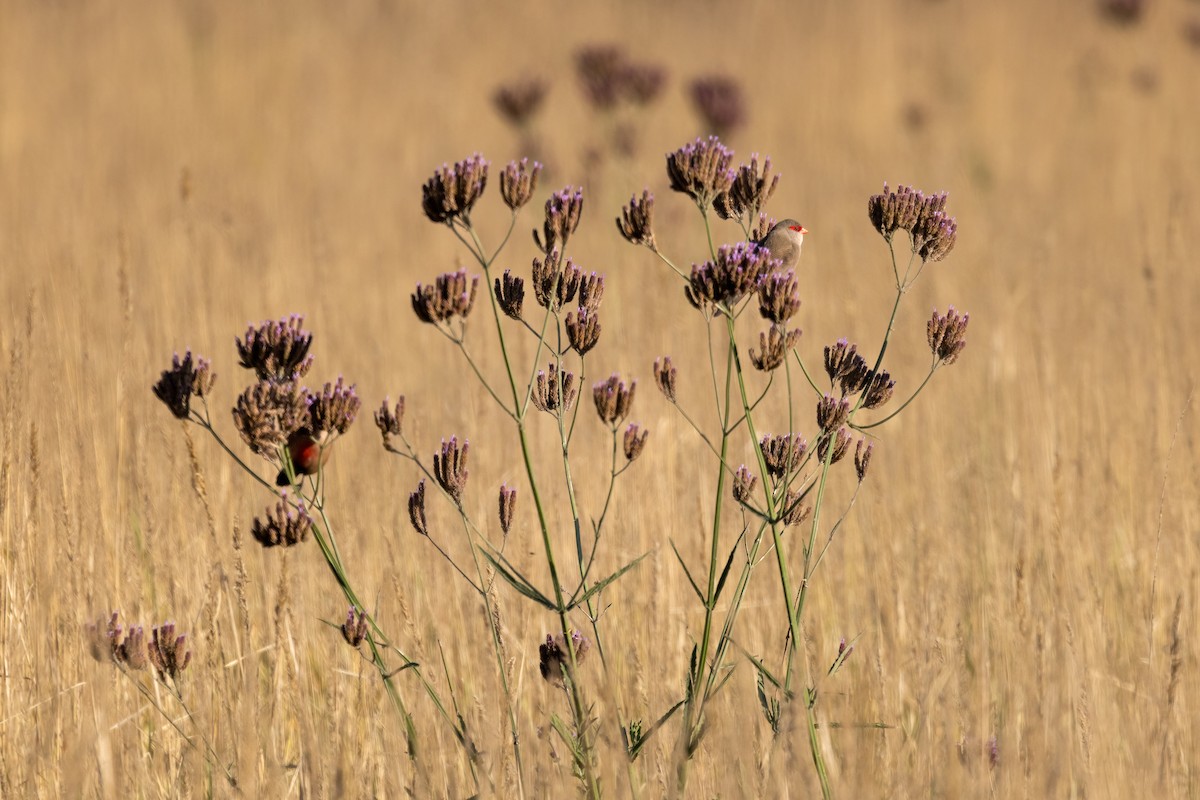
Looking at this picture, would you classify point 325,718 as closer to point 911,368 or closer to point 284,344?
point 284,344

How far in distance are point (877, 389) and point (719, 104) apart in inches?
192

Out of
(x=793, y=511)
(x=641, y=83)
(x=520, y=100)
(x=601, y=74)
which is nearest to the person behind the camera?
(x=793, y=511)

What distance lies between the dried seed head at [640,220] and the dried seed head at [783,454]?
1.50ft

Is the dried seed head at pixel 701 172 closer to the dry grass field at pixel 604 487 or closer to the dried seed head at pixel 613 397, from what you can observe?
the dried seed head at pixel 613 397

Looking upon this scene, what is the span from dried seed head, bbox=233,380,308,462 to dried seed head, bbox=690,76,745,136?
5193 millimetres

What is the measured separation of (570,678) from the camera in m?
2.40

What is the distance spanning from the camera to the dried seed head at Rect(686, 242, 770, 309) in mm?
2207

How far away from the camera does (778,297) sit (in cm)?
224

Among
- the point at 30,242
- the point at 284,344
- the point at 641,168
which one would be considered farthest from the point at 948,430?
the point at 641,168

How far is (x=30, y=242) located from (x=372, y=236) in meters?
2.64

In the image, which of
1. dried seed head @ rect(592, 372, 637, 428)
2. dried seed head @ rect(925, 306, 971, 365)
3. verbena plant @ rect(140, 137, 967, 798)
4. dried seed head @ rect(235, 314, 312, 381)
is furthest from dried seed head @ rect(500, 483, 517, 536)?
dried seed head @ rect(925, 306, 971, 365)

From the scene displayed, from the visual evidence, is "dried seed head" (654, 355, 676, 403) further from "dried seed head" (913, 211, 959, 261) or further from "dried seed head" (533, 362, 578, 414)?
"dried seed head" (913, 211, 959, 261)

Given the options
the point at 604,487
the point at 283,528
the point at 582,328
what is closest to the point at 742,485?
the point at 582,328

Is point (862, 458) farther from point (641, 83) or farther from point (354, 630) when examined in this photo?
point (641, 83)
